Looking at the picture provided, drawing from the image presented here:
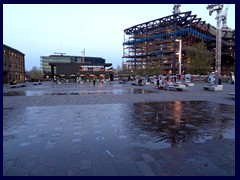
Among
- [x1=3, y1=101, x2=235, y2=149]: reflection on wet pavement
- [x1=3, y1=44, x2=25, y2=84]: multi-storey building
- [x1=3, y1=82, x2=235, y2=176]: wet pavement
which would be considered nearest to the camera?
[x1=3, y1=82, x2=235, y2=176]: wet pavement

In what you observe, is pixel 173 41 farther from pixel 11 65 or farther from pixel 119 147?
pixel 119 147

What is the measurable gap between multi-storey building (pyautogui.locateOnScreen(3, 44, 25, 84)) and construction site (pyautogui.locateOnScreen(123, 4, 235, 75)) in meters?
50.7

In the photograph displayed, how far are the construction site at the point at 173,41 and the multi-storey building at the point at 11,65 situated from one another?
166 ft

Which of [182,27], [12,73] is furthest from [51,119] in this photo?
[182,27]

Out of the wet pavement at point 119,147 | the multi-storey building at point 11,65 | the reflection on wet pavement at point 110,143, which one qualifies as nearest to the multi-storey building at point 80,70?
the multi-storey building at point 11,65

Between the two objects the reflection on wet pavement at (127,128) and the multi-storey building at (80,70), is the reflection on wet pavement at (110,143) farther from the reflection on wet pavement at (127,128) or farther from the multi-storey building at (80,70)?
the multi-storey building at (80,70)

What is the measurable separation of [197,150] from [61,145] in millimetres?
3825

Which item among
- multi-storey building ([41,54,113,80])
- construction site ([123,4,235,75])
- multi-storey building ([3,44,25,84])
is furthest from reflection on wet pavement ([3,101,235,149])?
multi-storey building ([41,54,113,80])

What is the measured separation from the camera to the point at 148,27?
341 feet

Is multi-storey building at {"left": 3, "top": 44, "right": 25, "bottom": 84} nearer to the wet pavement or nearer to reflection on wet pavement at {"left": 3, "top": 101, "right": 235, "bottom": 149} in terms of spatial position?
reflection on wet pavement at {"left": 3, "top": 101, "right": 235, "bottom": 149}

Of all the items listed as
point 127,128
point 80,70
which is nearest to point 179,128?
point 127,128

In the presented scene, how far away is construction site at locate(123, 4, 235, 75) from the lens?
90.5m

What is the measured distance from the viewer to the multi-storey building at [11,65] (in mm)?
65438
